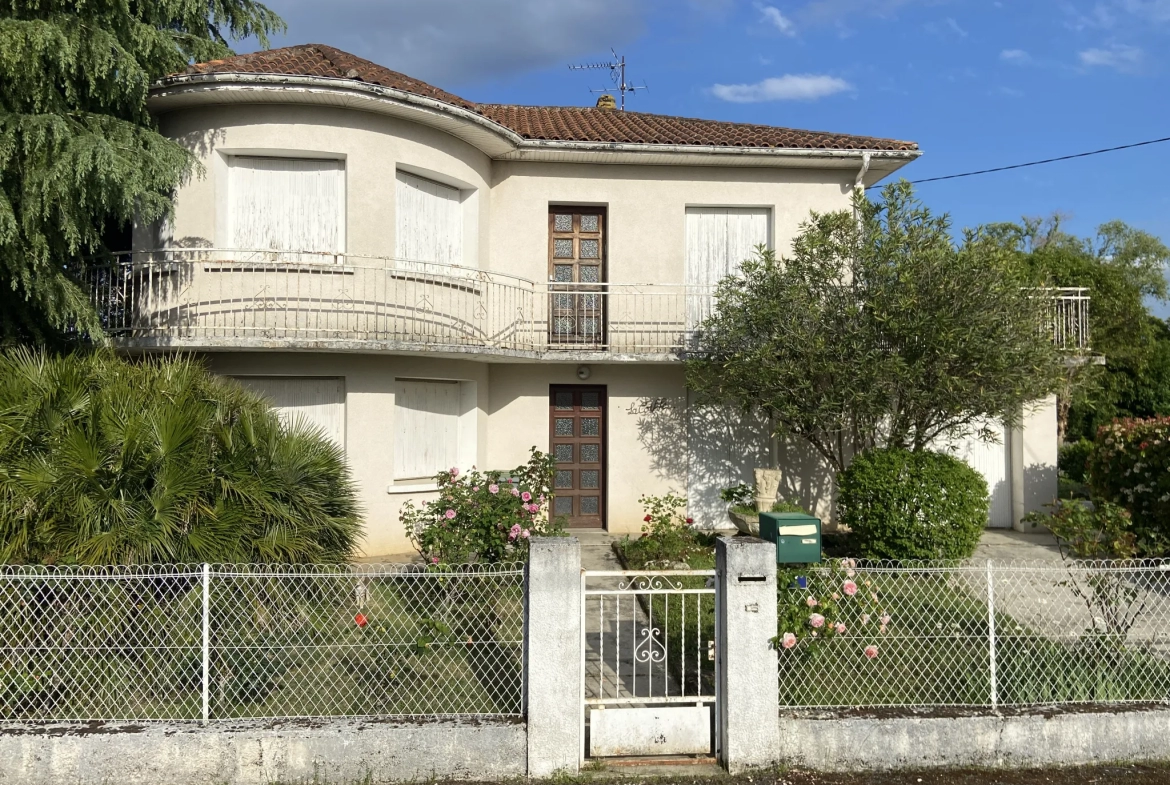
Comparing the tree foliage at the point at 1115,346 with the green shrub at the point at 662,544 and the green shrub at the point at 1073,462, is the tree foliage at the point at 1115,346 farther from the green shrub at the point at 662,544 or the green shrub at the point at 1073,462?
the green shrub at the point at 662,544

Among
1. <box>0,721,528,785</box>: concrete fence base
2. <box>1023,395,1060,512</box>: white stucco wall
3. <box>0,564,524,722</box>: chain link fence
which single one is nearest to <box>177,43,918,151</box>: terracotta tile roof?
<box>1023,395,1060,512</box>: white stucco wall

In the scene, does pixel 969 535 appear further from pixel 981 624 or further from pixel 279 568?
pixel 279 568

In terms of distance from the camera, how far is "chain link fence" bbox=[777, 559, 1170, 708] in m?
5.34

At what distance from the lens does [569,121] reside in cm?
1346

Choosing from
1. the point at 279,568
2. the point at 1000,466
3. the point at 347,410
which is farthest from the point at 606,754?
the point at 1000,466

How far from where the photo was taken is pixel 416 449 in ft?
37.2

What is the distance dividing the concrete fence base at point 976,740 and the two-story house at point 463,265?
22.0ft

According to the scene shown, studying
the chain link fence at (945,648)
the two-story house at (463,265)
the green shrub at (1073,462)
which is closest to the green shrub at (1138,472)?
the chain link fence at (945,648)

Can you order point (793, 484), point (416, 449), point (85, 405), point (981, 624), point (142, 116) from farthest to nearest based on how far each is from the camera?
point (793, 484) → point (416, 449) → point (142, 116) → point (85, 405) → point (981, 624)

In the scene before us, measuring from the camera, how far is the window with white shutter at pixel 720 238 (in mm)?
12844

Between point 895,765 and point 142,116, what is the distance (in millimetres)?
10147

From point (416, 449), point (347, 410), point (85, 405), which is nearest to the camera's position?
point (85, 405)

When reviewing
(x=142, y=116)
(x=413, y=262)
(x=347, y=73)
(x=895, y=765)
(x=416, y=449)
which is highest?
(x=347, y=73)

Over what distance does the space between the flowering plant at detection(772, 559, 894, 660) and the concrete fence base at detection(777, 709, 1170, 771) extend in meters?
0.49
